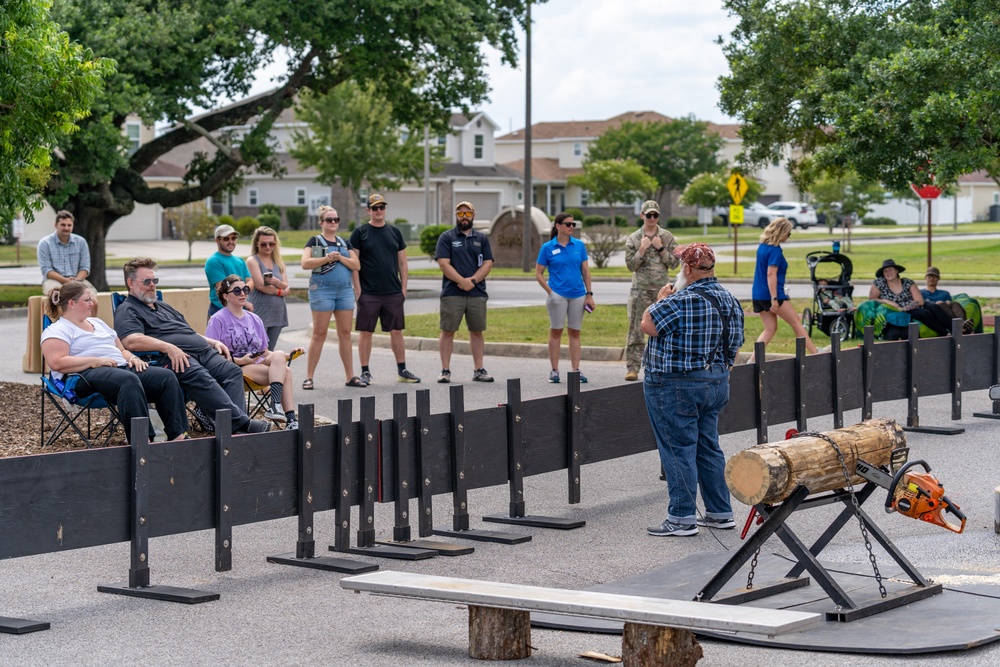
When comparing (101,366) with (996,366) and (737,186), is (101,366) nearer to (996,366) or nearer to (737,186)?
(996,366)

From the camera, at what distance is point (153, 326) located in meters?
10.9

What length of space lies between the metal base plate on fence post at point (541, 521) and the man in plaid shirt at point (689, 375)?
1.56 feet

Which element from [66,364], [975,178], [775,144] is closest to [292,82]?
[775,144]

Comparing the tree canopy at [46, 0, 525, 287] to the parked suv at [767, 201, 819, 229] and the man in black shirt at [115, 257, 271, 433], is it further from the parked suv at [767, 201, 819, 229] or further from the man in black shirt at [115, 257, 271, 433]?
the parked suv at [767, 201, 819, 229]

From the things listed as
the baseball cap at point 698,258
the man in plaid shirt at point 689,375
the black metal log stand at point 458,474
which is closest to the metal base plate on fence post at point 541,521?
the black metal log stand at point 458,474

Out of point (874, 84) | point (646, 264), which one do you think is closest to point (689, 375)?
point (646, 264)

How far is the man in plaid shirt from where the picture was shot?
8164 millimetres

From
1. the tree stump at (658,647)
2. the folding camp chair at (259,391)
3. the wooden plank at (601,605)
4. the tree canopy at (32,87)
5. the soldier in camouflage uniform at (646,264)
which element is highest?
the tree canopy at (32,87)

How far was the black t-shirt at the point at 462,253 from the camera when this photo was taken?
1498cm

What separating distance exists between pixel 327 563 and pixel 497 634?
188 cm

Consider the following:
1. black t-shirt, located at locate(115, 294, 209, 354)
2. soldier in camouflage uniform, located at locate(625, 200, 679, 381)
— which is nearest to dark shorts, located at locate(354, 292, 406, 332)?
soldier in camouflage uniform, located at locate(625, 200, 679, 381)

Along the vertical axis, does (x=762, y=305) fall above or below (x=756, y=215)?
below

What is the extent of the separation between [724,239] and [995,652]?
189ft

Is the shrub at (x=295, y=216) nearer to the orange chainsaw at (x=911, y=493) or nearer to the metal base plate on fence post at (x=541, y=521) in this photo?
the metal base plate on fence post at (x=541, y=521)
